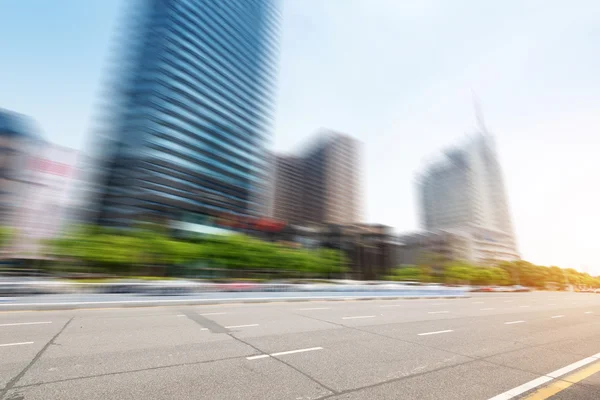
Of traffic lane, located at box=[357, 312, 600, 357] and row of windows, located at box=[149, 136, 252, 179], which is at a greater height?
row of windows, located at box=[149, 136, 252, 179]

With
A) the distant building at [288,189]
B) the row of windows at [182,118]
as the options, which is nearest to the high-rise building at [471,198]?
the distant building at [288,189]

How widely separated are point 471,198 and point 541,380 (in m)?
175

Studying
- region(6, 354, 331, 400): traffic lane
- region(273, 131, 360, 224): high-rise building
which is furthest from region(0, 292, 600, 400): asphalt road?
region(273, 131, 360, 224): high-rise building

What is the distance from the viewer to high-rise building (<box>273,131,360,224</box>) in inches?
6452

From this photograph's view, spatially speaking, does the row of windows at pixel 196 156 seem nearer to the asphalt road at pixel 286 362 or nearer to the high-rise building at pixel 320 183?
→ the high-rise building at pixel 320 183

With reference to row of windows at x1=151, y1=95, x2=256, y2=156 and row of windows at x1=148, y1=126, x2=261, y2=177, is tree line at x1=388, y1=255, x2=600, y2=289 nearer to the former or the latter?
row of windows at x1=148, y1=126, x2=261, y2=177

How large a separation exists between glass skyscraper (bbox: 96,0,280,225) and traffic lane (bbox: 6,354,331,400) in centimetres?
7287

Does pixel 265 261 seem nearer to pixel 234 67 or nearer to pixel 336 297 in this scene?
pixel 336 297

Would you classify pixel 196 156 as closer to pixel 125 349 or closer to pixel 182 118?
pixel 182 118

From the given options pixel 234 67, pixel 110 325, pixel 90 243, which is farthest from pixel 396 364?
pixel 234 67

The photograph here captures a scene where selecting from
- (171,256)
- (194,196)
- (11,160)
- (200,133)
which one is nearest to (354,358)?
(171,256)

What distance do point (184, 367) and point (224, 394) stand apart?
1479 mm

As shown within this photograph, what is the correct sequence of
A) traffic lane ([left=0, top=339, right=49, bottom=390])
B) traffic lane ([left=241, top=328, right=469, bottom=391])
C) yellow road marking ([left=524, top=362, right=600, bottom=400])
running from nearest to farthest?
yellow road marking ([left=524, top=362, right=600, bottom=400]), traffic lane ([left=0, top=339, right=49, bottom=390]), traffic lane ([left=241, top=328, right=469, bottom=391])

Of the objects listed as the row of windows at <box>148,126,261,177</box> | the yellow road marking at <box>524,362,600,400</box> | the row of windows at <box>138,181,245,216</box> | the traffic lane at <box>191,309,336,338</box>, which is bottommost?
the traffic lane at <box>191,309,336,338</box>
